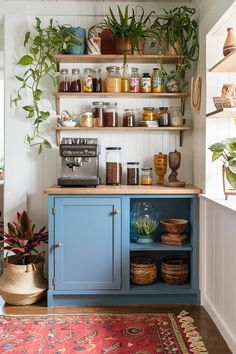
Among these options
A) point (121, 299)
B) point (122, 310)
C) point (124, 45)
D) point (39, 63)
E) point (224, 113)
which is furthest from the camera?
point (39, 63)

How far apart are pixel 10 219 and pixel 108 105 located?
1232 millimetres

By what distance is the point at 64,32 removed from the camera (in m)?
3.39

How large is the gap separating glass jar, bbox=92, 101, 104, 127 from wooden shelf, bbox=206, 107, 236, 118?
2.88ft

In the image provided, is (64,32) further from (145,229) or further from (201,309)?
(201,309)

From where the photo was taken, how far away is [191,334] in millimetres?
2611

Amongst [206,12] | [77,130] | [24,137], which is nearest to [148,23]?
[206,12]

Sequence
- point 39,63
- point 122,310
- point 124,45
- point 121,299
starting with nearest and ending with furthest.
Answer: point 122,310
point 121,299
point 124,45
point 39,63

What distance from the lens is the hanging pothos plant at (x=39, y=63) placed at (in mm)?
3357

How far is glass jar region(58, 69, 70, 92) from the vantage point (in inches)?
135

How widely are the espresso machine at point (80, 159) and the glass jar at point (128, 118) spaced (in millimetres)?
311

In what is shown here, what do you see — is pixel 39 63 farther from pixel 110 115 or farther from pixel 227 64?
pixel 227 64

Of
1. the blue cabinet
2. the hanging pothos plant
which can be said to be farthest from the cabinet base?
the hanging pothos plant

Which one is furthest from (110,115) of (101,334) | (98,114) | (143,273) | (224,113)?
(101,334)

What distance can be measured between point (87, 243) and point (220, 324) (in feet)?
3.46
